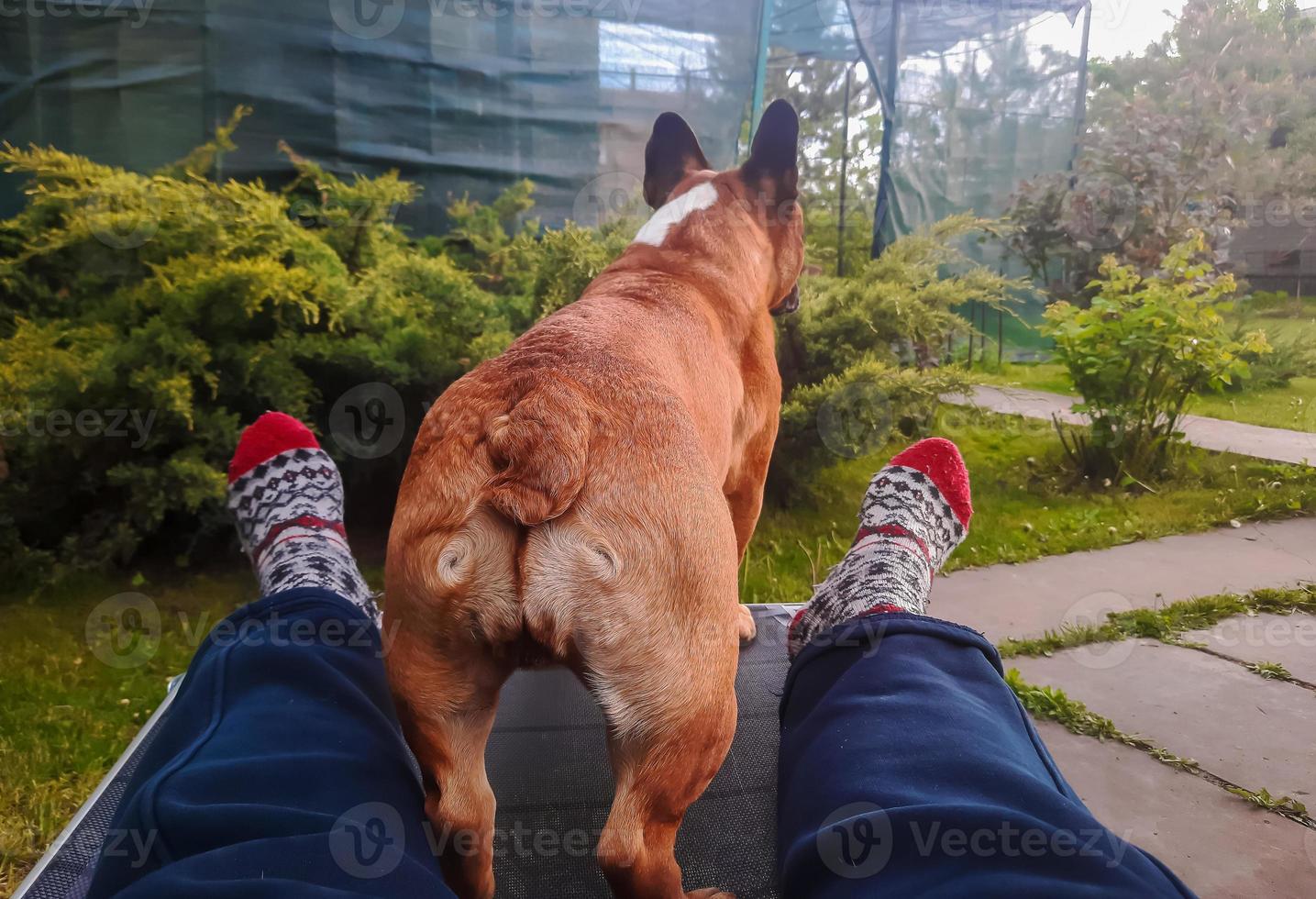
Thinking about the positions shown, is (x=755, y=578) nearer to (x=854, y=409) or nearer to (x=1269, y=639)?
(x=854, y=409)

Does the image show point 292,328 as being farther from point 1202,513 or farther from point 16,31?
point 1202,513

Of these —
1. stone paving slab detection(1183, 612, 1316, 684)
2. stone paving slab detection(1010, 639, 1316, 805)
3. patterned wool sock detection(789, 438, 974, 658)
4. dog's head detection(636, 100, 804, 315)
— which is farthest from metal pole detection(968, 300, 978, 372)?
dog's head detection(636, 100, 804, 315)

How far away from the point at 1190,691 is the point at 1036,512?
1.65 m

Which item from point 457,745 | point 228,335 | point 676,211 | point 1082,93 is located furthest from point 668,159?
point 1082,93

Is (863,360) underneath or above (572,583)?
above

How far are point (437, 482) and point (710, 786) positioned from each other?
0.98 meters

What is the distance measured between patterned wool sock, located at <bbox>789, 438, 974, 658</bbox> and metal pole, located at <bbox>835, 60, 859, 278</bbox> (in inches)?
106

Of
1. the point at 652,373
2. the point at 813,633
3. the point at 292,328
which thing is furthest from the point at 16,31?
the point at 813,633

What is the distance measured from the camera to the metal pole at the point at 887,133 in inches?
186

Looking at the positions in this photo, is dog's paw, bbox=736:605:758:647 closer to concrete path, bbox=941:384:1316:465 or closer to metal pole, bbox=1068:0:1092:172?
concrete path, bbox=941:384:1316:465

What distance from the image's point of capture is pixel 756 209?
2.00m

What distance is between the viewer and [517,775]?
1.69 metres

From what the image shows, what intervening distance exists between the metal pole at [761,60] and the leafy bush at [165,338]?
7.18ft

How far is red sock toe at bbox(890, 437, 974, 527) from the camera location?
7.26 feet
